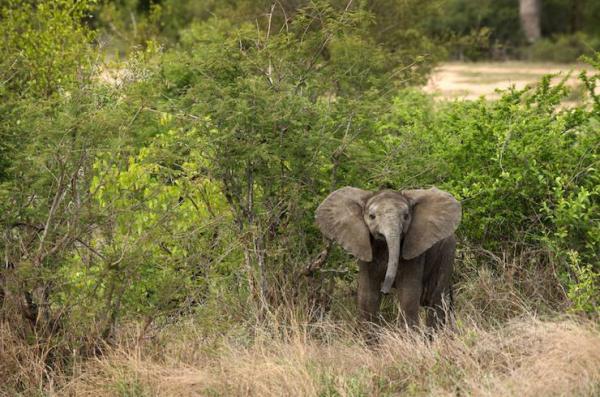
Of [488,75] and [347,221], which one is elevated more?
[347,221]

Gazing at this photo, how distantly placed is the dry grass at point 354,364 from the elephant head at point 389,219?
2.37ft

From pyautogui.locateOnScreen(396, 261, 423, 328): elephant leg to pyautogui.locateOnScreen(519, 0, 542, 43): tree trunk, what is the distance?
4437cm

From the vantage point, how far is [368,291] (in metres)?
7.49

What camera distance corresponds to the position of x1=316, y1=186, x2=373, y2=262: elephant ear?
284 inches

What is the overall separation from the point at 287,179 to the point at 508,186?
7.20 ft

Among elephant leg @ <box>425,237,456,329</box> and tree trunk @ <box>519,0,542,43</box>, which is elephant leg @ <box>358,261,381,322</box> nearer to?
elephant leg @ <box>425,237,456,329</box>

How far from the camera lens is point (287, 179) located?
26.8 ft

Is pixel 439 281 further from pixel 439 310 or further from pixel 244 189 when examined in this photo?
pixel 244 189

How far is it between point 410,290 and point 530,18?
45228 millimetres

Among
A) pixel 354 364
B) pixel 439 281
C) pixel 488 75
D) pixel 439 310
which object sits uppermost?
pixel 439 281

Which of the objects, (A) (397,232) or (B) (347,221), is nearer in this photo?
(A) (397,232)

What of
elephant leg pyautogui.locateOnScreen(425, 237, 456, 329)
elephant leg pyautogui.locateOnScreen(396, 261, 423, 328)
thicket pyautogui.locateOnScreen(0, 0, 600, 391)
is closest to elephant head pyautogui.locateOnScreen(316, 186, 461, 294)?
elephant leg pyautogui.locateOnScreen(396, 261, 423, 328)

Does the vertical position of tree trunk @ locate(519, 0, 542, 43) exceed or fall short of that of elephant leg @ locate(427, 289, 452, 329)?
it falls short

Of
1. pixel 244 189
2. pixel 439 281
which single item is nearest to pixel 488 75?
pixel 244 189
